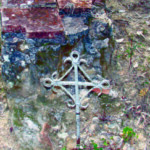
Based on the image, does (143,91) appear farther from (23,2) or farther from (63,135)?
(23,2)

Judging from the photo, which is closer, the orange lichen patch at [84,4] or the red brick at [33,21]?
the red brick at [33,21]

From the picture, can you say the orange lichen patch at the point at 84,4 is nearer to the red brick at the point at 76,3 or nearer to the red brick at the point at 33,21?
the red brick at the point at 76,3

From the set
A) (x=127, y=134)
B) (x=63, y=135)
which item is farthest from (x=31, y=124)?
(x=127, y=134)

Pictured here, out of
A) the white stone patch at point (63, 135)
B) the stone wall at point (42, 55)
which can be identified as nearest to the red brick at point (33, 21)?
the stone wall at point (42, 55)

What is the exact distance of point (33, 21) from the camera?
9.96ft

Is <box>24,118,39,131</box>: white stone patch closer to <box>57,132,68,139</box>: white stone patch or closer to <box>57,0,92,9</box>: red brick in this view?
<box>57,132,68,139</box>: white stone patch

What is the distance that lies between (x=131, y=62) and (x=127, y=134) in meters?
1.32

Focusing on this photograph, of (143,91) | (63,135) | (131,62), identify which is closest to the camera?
(63,135)

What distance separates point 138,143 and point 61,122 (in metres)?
0.91

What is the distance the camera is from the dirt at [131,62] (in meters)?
3.12

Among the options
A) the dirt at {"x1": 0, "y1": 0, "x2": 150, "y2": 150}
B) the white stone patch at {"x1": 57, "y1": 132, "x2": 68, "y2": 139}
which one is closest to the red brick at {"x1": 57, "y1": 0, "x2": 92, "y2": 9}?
the dirt at {"x1": 0, "y1": 0, "x2": 150, "y2": 150}

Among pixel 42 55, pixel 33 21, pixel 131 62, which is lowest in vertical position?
pixel 131 62

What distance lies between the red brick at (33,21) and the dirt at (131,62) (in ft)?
3.31

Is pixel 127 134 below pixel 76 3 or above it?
below
